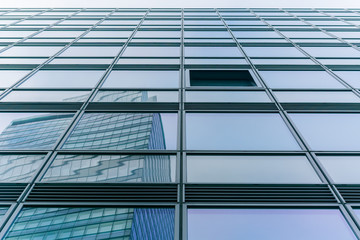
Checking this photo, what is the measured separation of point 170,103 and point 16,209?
4.92 m

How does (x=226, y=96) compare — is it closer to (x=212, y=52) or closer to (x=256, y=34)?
(x=212, y=52)

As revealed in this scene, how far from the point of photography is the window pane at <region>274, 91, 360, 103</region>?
920 centimetres

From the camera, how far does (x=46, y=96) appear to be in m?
9.51

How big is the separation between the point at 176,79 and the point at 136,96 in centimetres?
192

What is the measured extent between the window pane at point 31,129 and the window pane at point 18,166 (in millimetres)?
355

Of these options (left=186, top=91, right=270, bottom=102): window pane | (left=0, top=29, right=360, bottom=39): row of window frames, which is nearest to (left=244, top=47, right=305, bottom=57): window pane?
(left=0, top=29, right=360, bottom=39): row of window frames

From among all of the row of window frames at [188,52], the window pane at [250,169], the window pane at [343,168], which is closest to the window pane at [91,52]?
the row of window frames at [188,52]

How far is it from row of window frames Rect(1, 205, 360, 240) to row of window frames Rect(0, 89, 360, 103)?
14.3 ft

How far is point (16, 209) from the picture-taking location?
17.5 ft

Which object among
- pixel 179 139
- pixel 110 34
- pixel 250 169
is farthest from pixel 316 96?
pixel 110 34

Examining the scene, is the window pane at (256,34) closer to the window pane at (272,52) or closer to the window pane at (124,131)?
the window pane at (272,52)

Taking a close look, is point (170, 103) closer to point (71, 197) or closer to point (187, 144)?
point (187, 144)

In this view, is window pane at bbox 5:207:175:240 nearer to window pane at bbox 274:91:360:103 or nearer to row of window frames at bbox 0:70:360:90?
row of window frames at bbox 0:70:360:90

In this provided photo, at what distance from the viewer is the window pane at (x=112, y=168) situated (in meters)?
6.09
